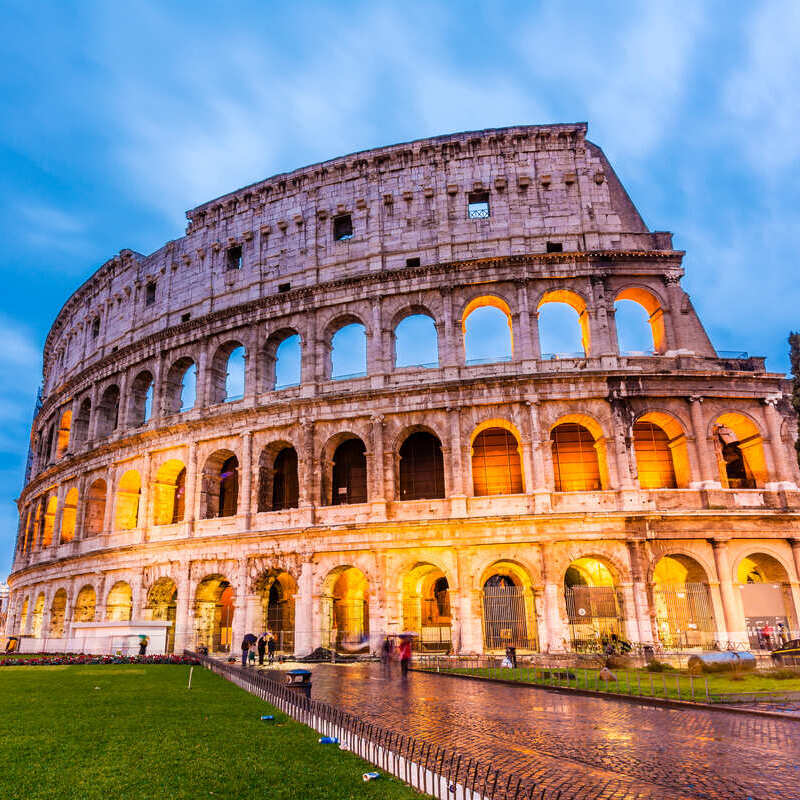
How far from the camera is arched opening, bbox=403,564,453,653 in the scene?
22.7 meters

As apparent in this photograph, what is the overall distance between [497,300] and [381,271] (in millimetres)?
4908

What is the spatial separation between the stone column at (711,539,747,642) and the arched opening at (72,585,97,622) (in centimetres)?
2704

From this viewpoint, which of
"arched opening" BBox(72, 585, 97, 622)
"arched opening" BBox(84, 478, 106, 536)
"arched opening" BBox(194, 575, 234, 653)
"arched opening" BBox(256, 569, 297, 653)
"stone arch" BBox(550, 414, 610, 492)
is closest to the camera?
"stone arch" BBox(550, 414, 610, 492)

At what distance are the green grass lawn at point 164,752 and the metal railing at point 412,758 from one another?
19 cm

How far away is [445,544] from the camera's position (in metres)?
22.5

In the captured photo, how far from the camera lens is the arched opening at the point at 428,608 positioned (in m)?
22.7

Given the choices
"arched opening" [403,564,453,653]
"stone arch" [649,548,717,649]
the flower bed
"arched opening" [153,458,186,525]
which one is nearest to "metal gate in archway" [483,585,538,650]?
"arched opening" [403,564,453,653]

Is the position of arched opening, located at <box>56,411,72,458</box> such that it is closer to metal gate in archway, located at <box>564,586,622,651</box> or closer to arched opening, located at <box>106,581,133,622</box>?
arched opening, located at <box>106,581,133,622</box>

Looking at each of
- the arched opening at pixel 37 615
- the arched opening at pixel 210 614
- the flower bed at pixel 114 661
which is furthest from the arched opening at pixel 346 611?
the arched opening at pixel 37 615

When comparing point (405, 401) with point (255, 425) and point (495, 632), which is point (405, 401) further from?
point (495, 632)

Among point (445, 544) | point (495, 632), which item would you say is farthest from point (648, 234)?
point (495, 632)

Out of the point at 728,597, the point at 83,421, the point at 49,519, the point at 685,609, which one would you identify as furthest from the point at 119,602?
the point at 728,597

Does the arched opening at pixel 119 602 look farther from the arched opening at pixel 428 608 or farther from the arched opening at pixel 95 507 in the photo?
the arched opening at pixel 428 608

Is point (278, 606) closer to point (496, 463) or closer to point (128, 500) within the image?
point (128, 500)
